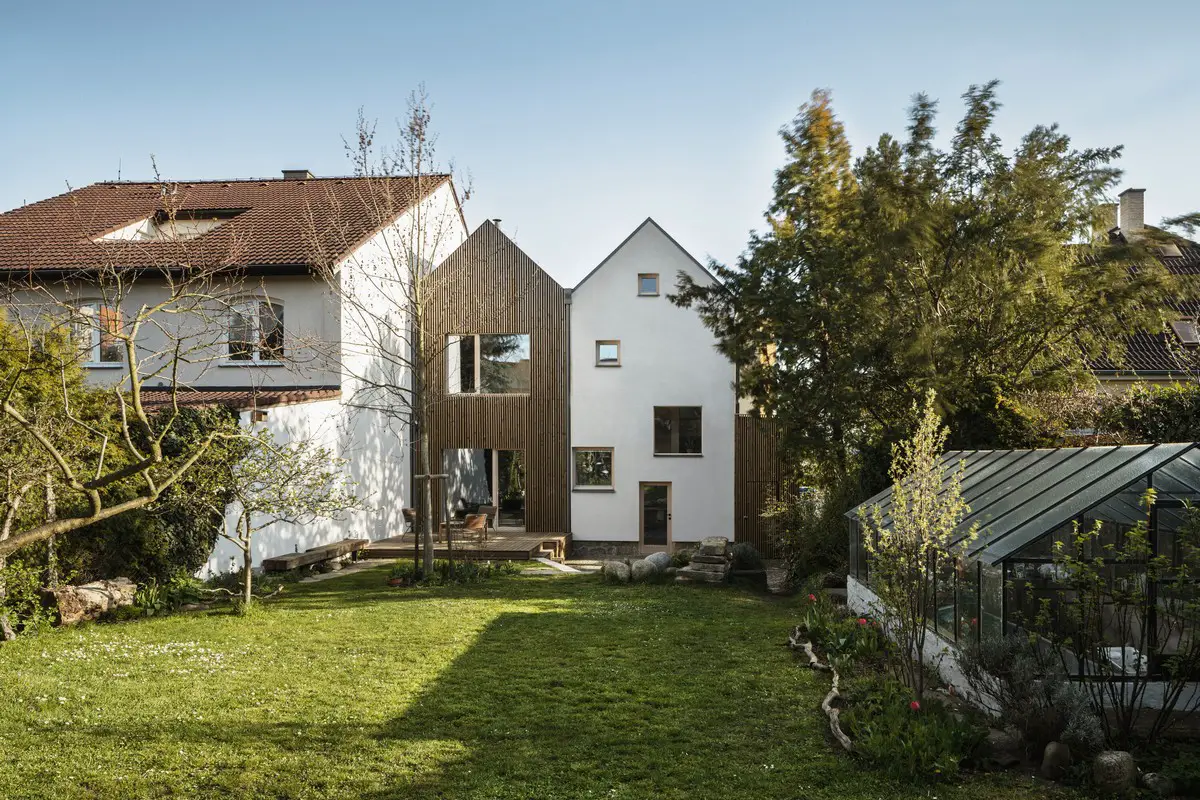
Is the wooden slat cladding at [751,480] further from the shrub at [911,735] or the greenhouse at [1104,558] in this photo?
the shrub at [911,735]

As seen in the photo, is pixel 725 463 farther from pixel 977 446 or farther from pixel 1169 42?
pixel 1169 42

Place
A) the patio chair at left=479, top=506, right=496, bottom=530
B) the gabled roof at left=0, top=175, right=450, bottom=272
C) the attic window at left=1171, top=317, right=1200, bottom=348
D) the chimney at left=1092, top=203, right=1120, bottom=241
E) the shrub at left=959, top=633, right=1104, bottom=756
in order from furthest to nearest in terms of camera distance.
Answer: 1. the attic window at left=1171, top=317, right=1200, bottom=348
2. the patio chair at left=479, top=506, right=496, bottom=530
3. the gabled roof at left=0, top=175, right=450, bottom=272
4. the chimney at left=1092, top=203, right=1120, bottom=241
5. the shrub at left=959, top=633, right=1104, bottom=756

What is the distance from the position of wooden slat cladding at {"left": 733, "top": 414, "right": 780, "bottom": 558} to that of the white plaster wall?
0.19 meters

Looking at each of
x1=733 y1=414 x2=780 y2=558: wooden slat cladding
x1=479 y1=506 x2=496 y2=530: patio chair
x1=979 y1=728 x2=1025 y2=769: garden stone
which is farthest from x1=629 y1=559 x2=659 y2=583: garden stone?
x1=979 y1=728 x2=1025 y2=769: garden stone

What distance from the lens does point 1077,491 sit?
773cm

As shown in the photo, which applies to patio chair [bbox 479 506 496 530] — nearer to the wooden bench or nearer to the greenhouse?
the wooden bench

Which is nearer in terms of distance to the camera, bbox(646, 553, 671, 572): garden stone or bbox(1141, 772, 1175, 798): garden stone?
bbox(1141, 772, 1175, 798): garden stone

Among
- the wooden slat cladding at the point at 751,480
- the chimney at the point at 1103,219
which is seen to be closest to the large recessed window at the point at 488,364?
the wooden slat cladding at the point at 751,480

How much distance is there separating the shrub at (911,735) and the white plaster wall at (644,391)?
43.8 feet

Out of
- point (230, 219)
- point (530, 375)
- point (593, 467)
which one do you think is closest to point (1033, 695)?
point (593, 467)

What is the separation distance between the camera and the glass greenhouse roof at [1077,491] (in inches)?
290

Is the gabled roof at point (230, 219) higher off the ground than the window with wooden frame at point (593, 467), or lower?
higher

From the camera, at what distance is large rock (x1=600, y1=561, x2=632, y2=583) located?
51.8ft

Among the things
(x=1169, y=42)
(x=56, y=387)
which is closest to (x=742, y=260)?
(x=1169, y=42)
